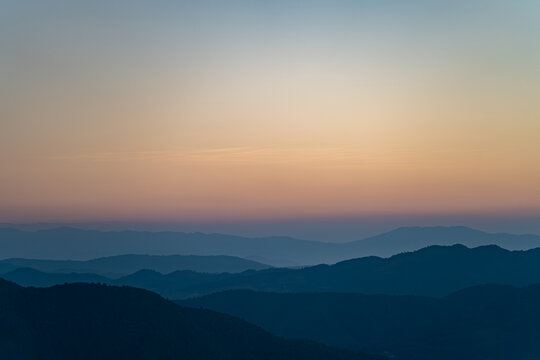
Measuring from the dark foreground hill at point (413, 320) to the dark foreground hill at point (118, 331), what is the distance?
37.5 metres

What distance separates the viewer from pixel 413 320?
168625 mm

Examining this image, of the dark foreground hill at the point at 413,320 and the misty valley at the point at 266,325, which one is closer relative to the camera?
the misty valley at the point at 266,325

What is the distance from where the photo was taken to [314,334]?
6624 inches

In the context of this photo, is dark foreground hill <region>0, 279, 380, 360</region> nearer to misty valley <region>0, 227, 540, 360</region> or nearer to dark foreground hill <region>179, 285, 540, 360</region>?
misty valley <region>0, 227, 540, 360</region>

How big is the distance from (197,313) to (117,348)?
2623cm

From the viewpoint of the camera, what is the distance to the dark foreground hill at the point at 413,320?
143750mm

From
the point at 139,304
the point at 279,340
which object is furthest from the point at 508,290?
the point at 139,304

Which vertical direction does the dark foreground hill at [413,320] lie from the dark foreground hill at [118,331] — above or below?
below

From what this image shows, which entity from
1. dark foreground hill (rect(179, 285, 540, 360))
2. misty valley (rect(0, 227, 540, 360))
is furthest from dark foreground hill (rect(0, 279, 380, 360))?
dark foreground hill (rect(179, 285, 540, 360))

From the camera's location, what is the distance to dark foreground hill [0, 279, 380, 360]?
9650 centimetres

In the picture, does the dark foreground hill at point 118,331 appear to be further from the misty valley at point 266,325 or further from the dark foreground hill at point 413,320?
the dark foreground hill at point 413,320

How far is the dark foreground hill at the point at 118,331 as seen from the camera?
3799 inches

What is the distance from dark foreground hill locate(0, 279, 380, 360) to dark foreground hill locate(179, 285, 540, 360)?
123 feet

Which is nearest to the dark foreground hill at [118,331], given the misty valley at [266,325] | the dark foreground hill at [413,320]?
the misty valley at [266,325]
